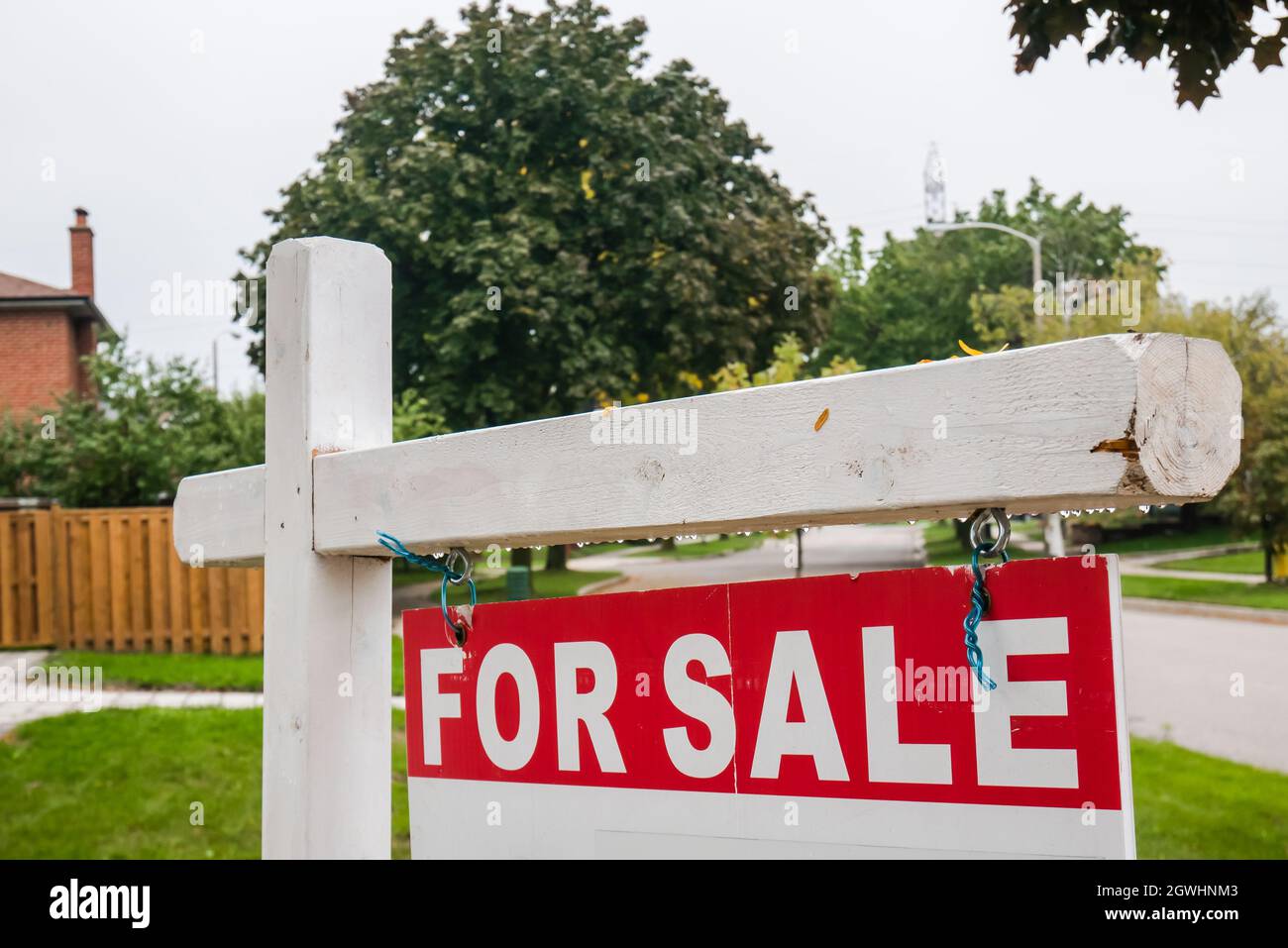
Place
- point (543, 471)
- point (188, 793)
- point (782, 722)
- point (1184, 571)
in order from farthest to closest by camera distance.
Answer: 1. point (1184, 571)
2. point (188, 793)
3. point (543, 471)
4. point (782, 722)

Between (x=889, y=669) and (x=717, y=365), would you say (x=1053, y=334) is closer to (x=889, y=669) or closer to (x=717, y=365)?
(x=717, y=365)

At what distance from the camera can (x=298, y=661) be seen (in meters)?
1.60

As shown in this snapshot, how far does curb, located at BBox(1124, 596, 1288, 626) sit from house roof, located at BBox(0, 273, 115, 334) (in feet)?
73.4

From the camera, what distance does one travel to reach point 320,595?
5.29ft

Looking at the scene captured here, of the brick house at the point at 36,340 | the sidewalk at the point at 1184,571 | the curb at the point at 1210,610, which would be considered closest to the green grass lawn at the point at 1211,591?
the curb at the point at 1210,610

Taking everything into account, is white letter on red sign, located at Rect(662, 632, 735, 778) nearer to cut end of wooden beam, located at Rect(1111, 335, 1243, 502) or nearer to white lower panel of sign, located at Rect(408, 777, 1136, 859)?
white lower panel of sign, located at Rect(408, 777, 1136, 859)

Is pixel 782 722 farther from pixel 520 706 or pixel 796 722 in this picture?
pixel 520 706

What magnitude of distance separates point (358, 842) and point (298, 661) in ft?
0.88

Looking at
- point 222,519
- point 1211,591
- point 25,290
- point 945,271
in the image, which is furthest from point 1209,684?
point 945,271

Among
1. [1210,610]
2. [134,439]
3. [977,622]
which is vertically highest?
[134,439]

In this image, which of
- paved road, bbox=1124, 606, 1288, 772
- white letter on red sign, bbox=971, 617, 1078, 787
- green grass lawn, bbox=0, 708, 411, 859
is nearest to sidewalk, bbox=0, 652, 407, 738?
green grass lawn, bbox=0, 708, 411, 859

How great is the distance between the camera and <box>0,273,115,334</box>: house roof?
26.7m

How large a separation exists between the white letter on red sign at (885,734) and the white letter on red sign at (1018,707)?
0.19 ft

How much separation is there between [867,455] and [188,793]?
673 cm
